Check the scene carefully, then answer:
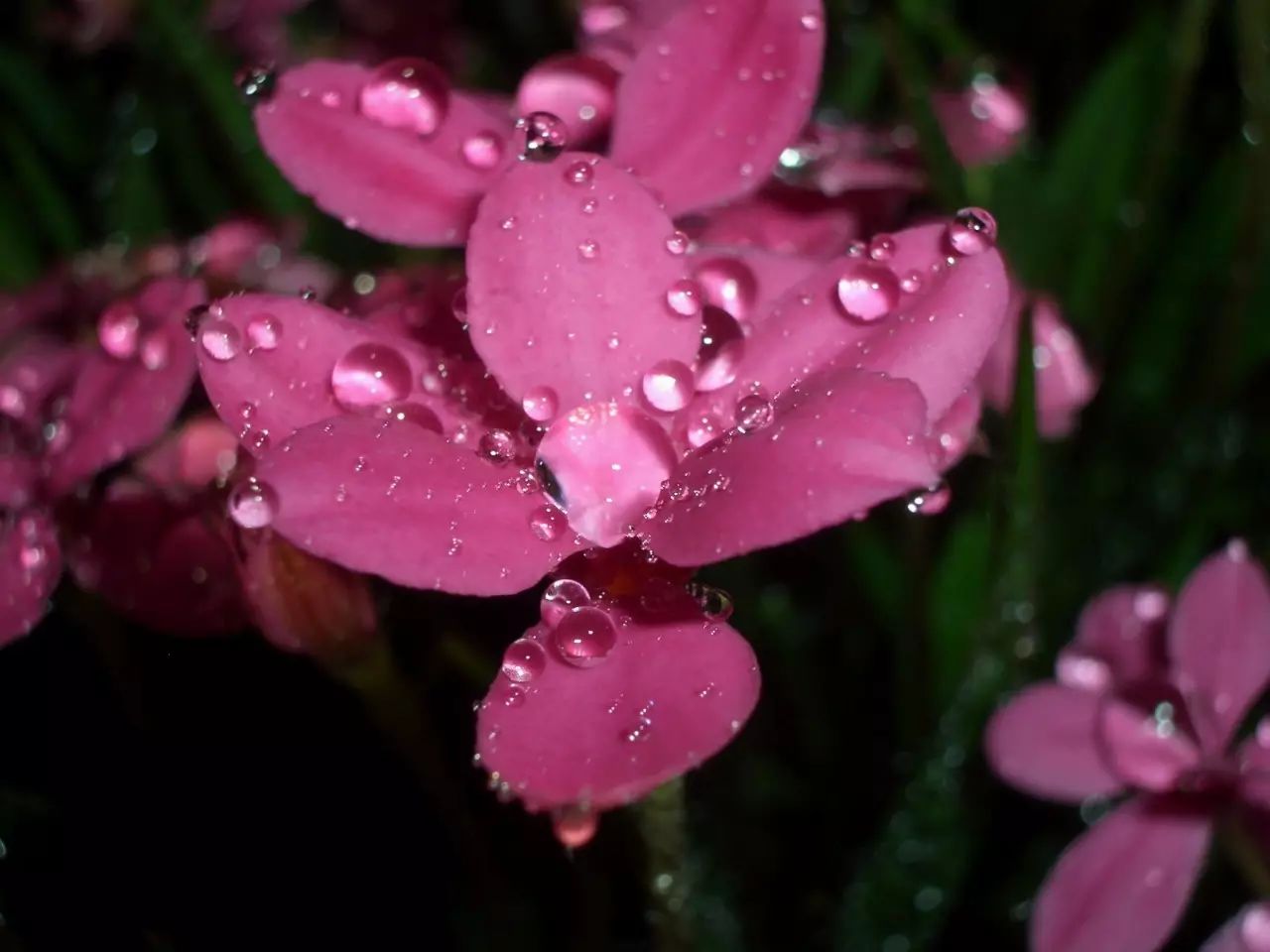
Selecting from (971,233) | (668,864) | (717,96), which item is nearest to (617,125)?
(717,96)

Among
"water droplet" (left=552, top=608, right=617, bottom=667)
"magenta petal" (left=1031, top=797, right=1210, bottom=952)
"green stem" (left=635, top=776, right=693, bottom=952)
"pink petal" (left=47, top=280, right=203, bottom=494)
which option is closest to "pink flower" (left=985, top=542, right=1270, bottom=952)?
"magenta petal" (left=1031, top=797, right=1210, bottom=952)

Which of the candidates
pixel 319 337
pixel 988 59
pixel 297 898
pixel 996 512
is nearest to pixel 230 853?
pixel 297 898

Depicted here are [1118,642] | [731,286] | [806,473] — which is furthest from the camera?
[1118,642]

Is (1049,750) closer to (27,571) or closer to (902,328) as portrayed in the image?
(902,328)

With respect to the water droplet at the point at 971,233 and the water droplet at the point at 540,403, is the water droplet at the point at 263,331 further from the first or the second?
the water droplet at the point at 971,233

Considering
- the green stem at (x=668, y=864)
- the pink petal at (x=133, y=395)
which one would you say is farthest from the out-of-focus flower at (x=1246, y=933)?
the pink petal at (x=133, y=395)
